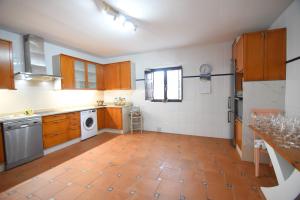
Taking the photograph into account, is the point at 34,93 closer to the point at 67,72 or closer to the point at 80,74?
the point at 67,72

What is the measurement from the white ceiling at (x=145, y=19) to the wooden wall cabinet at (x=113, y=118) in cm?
206

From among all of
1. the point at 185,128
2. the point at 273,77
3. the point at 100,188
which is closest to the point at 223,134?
the point at 185,128

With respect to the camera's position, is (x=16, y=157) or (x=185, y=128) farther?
(x=185, y=128)

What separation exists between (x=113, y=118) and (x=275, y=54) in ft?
13.6

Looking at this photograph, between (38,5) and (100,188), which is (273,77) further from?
(38,5)

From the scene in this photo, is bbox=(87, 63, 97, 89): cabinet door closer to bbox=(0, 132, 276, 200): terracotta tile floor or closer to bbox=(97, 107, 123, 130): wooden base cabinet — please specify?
bbox=(97, 107, 123, 130): wooden base cabinet

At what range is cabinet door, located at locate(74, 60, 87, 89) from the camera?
394 centimetres

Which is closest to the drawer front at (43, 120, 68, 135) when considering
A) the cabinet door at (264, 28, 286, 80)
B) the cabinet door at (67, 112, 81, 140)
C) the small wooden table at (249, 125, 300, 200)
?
the cabinet door at (67, 112, 81, 140)

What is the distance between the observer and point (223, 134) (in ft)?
12.2

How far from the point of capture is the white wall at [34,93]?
9.11 feet

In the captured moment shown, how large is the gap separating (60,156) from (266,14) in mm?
4700

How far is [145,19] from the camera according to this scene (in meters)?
2.41

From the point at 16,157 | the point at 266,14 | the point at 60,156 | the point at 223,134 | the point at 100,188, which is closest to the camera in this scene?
the point at 100,188

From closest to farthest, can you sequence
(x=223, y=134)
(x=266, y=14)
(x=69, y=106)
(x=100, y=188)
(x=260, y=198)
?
(x=260, y=198) → (x=100, y=188) → (x=266, y=14) → (x=223, y=134) → (x=69, y=106)
